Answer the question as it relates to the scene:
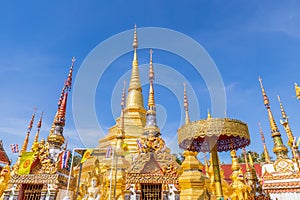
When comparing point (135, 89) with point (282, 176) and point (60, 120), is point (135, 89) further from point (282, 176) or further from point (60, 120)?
point (282, 176)

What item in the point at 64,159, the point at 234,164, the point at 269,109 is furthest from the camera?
the point at 269,109

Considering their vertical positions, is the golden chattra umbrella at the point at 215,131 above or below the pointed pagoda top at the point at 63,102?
below

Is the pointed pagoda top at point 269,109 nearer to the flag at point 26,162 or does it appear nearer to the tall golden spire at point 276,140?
the tall golden spire at point 276,140

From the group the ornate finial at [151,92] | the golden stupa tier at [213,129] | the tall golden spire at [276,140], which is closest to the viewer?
the golden stupa tier at [213,129]

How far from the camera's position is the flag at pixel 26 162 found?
1072cm

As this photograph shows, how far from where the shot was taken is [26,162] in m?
11.0

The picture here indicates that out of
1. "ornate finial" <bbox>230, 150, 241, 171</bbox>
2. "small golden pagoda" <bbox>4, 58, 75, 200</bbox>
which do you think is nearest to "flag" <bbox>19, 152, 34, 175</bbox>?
"small golden pagoda" <bbox>4, 58, 75, 200</bbox>

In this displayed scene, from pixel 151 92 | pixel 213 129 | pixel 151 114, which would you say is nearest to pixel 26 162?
pixel 151 114

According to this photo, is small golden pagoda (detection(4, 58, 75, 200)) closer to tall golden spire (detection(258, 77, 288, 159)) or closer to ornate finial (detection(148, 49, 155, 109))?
ornate finial (detection(148, 49, 155, 109))

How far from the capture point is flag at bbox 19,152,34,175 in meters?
10.7

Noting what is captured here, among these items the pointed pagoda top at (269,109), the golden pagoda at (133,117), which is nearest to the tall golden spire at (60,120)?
the golden pagoda at (133,117)

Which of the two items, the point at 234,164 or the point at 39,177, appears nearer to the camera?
the point at 39,177

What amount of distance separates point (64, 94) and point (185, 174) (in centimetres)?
1087

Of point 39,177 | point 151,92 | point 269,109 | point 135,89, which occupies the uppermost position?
point 135,89
